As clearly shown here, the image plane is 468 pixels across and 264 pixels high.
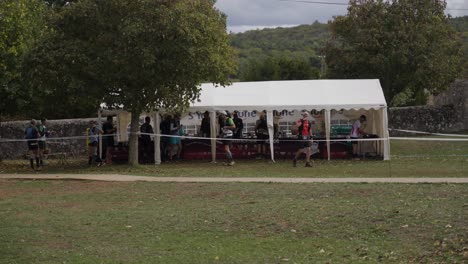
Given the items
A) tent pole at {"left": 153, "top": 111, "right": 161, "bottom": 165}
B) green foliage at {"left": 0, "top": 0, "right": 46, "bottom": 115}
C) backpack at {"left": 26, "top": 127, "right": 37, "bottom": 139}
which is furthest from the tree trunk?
green foliage at {"left": 0, "top": 0, "right": 46, "bottom": 115}

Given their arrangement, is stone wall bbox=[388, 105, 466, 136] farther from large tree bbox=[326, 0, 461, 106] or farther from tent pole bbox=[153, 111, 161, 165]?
tent pole bbox=[153, 111, 161, 165]

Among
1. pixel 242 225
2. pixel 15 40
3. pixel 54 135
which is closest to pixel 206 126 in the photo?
pixel 15 40

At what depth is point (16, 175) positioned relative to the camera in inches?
818

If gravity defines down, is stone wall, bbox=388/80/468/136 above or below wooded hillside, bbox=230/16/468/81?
below

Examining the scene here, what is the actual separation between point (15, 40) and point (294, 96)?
9.55m

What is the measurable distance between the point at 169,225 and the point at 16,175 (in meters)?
10.5

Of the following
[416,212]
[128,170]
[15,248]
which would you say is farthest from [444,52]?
[15,248]

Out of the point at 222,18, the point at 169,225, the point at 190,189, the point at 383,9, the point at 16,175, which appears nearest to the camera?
the point at 169,225

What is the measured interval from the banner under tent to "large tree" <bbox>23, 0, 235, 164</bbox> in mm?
2259

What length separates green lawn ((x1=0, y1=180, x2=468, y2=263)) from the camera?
9.46m

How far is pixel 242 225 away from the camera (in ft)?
37.6

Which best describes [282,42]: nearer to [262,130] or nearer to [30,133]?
[262,130]

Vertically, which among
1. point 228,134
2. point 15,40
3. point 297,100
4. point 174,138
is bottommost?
point 174,138

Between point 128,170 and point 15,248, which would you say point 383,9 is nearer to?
point 128,170
